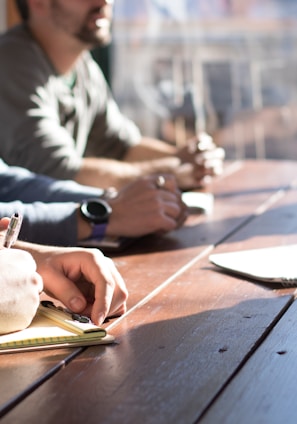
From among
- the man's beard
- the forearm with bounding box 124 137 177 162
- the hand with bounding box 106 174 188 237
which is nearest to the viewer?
the hand with bounding box 106 174 188 237

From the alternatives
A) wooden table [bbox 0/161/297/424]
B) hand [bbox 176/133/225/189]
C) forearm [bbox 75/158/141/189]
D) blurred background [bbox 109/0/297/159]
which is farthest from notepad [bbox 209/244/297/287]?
blurred background [bbox 109/0/297/159]

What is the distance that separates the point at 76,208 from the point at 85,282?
0.56m

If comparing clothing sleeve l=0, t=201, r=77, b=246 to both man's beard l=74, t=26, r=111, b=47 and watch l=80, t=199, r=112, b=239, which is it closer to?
watch l=80, t=199, r=112, b=239

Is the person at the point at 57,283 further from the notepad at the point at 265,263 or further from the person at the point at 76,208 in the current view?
the person at the point at 76,208

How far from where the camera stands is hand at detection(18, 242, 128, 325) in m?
1.28

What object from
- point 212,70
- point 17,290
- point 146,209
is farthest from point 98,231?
point 212,70

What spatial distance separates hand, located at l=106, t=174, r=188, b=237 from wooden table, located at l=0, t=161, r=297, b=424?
0.67 feet

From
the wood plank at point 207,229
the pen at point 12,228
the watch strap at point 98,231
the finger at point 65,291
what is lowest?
the wood plank at point 207,229

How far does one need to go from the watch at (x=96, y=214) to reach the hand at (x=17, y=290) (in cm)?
64

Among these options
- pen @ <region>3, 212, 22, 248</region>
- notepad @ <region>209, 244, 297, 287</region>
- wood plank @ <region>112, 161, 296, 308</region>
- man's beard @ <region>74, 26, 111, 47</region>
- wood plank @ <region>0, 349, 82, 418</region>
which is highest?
man's beard @ <region>74, 26, 111, 47</region>

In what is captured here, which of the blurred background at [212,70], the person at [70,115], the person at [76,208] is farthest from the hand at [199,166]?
the blurred background at [212,70]

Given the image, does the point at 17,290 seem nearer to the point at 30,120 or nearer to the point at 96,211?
the point at 96,211

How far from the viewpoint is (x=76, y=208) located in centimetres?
190

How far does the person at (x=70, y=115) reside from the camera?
8.59ft
